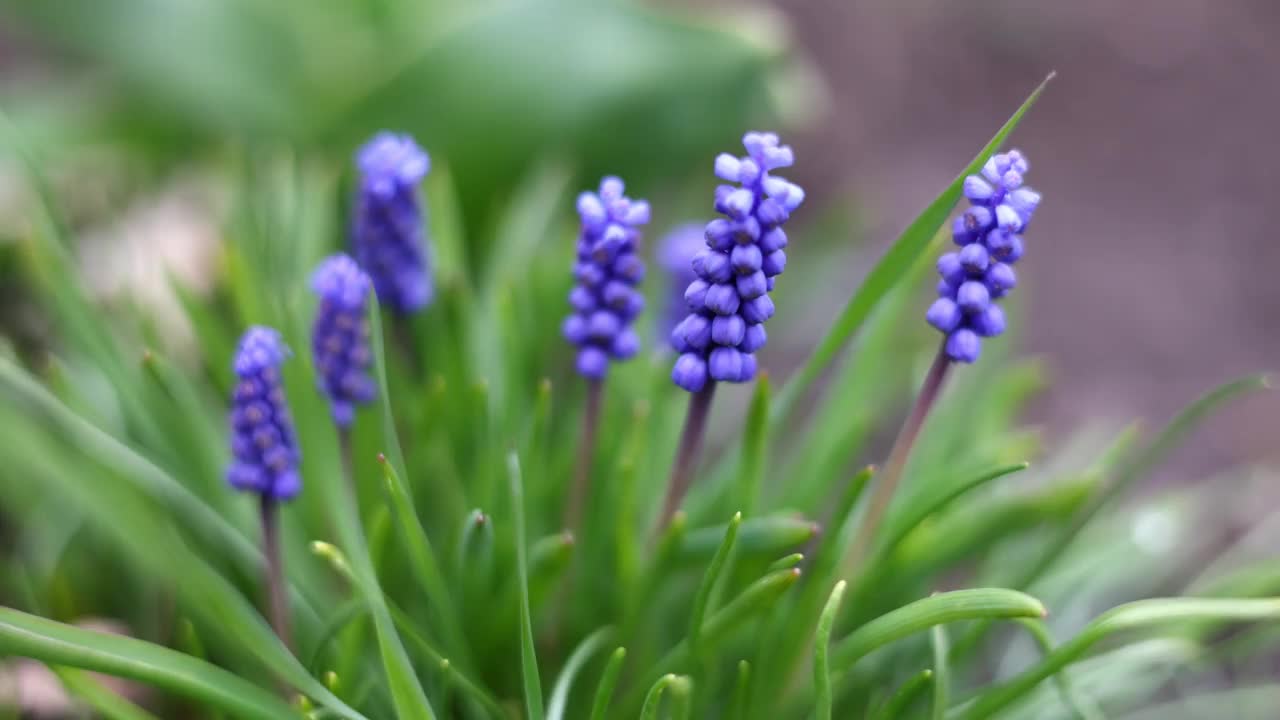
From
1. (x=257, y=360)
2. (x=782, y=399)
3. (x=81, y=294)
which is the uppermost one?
(x=81, y=294)

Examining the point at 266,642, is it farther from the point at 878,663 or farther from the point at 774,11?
the point at 774,11

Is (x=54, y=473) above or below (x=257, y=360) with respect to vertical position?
below

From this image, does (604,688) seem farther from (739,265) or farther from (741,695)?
(739,265)

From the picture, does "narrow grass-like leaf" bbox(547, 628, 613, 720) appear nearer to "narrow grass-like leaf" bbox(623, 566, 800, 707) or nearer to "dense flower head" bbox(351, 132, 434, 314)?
"narrow grass-like leaf" bbox(623, 566, 800, 707)

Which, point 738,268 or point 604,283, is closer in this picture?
point 738,268

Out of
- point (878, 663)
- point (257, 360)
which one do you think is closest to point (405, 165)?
point (257, 360)

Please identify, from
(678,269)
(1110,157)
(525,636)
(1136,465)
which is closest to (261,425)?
(525,636)

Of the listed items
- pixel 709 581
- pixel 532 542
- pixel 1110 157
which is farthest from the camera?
pixel 1110 157
